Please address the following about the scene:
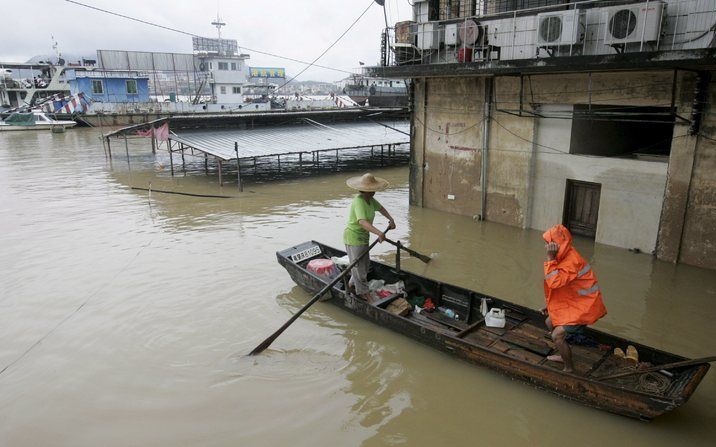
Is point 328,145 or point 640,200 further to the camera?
point 328,145

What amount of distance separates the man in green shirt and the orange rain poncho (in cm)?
282

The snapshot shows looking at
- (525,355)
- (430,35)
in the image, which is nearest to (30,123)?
(430,35)

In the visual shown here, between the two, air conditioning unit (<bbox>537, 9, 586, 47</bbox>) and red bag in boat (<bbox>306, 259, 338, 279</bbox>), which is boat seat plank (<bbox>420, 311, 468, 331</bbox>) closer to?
red bag in boat (<bbox>306, 259, 338, 279</bbox>)

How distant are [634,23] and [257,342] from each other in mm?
9765

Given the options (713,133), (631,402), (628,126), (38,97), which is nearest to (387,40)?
(628,126)

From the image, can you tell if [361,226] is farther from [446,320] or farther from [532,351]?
[532,351]

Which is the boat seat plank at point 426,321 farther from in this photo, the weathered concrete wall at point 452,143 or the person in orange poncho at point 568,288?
the weathered concrete wall at point 452,143

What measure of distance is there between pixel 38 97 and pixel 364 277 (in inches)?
2401

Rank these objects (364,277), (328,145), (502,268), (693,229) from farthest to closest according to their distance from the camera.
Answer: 1. (328,145)
2. (502,268)
3. (693,229)
4. (364,277)

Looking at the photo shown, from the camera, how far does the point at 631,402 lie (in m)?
5.19

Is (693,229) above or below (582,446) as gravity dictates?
above

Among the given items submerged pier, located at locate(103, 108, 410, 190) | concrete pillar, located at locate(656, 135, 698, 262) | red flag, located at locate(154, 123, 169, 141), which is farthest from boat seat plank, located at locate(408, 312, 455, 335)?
red flag, located at locate(154, 123, 169, 141)

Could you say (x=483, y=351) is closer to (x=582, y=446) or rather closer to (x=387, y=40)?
(x=582, y=446)

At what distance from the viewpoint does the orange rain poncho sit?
547 cm
